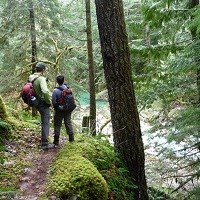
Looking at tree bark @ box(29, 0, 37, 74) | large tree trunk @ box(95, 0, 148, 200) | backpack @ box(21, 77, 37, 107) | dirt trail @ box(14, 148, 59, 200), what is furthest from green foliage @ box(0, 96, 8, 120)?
tree bark @ box(29, 0, 37, 74)

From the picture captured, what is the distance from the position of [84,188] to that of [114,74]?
2330 mm

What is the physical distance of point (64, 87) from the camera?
25.3 feet

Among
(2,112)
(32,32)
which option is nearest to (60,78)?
(2,112)

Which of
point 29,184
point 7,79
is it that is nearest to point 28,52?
point 7,79

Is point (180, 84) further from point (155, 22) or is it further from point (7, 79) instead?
point (7, 79)

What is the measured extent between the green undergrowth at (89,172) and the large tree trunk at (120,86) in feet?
0.89

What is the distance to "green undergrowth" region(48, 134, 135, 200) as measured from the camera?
17.5ft

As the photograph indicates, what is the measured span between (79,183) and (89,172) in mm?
263

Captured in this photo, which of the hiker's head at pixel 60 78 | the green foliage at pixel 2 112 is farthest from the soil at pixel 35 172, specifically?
the hiker's head at pixel 60 78

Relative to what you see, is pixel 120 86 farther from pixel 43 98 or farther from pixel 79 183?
pixel 79 183

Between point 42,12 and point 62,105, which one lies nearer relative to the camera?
point 62,105

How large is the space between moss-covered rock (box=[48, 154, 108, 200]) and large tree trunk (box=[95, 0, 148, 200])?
141 centimetres

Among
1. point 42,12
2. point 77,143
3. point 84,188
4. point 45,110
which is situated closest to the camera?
point 84,188

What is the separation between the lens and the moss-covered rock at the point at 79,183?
5.21m
